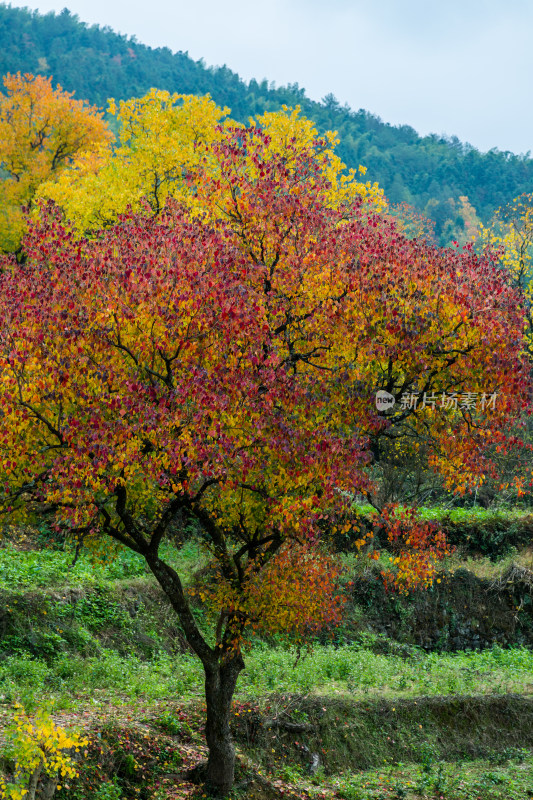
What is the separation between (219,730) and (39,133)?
33882 mm

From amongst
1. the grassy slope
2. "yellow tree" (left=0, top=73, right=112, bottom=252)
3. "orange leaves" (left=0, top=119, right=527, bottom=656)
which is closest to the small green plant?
the grassy slope

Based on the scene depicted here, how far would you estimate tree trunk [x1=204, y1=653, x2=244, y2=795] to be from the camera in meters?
11.0

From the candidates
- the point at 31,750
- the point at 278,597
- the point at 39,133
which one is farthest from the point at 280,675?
the point at 39,133

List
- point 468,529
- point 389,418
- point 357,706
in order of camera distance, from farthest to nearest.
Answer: point 468,529, point 357,706, point 389,418

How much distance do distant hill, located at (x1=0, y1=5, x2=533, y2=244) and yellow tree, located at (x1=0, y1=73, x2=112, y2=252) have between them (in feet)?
190

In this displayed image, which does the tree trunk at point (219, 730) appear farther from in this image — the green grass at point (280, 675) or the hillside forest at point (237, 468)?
the green grass at point (280, 675)

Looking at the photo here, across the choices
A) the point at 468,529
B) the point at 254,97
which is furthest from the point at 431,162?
the point at 468,529

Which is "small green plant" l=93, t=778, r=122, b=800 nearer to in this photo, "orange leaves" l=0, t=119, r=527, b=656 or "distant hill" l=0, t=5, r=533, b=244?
"orange leaves" l=0, t=119, r=527, b=656

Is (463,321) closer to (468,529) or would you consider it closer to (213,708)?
(213,708)

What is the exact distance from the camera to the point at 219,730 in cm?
1103

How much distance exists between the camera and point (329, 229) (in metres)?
11.1

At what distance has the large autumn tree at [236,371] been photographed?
8391 millimetres

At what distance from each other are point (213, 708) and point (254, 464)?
472 centimetres
